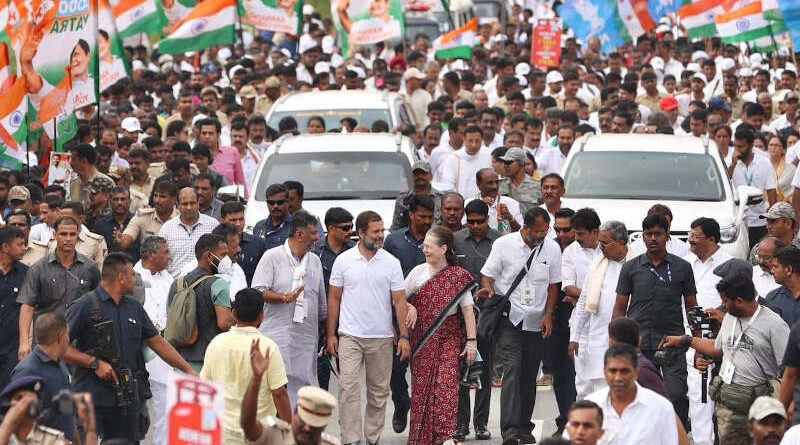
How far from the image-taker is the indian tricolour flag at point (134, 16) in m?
25.4

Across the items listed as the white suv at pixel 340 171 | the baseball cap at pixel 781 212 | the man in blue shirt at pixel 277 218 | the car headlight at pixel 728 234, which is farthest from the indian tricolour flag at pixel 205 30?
the baseball cap at pixel 781 212

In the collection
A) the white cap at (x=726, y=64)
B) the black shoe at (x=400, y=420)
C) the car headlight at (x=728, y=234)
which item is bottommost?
the black shoe at (x=400, y=420)

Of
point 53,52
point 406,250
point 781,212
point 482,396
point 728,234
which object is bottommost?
point 482,396

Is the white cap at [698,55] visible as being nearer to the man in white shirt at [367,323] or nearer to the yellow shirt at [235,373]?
the man in white shirt at [367,323]

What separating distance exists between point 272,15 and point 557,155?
371 inches

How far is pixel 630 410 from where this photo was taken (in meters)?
8.60

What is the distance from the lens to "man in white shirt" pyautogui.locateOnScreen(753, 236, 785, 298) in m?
11.9

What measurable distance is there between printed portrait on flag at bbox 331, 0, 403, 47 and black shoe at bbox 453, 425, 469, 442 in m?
14.1

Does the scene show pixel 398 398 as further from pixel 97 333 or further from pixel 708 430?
pixel 97 333

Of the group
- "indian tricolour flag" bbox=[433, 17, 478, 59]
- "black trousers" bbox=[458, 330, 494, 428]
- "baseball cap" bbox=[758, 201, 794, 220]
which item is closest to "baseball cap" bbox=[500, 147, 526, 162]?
"baseball cap" bbox=[758, 201, 794, 220]

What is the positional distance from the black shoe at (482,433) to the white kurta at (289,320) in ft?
4.64

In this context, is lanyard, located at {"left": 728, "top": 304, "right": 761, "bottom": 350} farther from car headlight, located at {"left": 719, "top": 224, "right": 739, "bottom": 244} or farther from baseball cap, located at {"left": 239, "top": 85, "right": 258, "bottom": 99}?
baseball cap, located at {"left": 239, "top": 85, "right": 258, "bottom": 99}

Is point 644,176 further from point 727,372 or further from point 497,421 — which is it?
point 727,372

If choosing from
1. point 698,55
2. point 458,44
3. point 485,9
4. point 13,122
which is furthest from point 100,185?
point 485,9
